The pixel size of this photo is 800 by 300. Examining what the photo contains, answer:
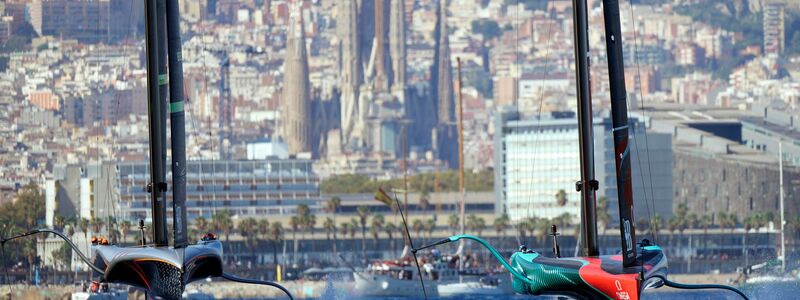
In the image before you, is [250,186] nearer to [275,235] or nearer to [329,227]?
[329,227]

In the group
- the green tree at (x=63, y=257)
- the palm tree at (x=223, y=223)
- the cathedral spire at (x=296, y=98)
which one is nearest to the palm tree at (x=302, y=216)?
the palm tree at (x=223, y=223)

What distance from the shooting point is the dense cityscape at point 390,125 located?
8606 cm

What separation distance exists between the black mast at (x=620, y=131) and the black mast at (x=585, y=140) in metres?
0.31

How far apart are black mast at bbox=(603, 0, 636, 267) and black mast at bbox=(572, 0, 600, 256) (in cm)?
31

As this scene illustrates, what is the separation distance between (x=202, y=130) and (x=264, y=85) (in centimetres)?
1826

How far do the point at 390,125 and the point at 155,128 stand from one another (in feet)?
314

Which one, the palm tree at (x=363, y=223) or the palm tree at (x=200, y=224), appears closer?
the palm tree at (x=200, y=224)

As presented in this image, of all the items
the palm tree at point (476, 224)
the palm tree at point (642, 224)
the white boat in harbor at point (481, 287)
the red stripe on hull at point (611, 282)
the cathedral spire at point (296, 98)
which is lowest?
the palm tree at point (476, 224)

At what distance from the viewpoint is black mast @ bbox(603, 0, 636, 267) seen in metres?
25.2

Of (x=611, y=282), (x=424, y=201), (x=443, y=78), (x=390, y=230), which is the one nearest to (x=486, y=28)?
(x=443, y=78)

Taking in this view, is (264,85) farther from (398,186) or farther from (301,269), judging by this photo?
(301,269)

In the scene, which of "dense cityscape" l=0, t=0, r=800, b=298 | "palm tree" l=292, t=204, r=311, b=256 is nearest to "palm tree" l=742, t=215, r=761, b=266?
"dense cityscape" l=0, t=0, r=800, b=298

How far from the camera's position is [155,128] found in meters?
26.5

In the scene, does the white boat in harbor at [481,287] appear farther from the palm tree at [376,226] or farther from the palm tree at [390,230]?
the palm tree at [376,226]
